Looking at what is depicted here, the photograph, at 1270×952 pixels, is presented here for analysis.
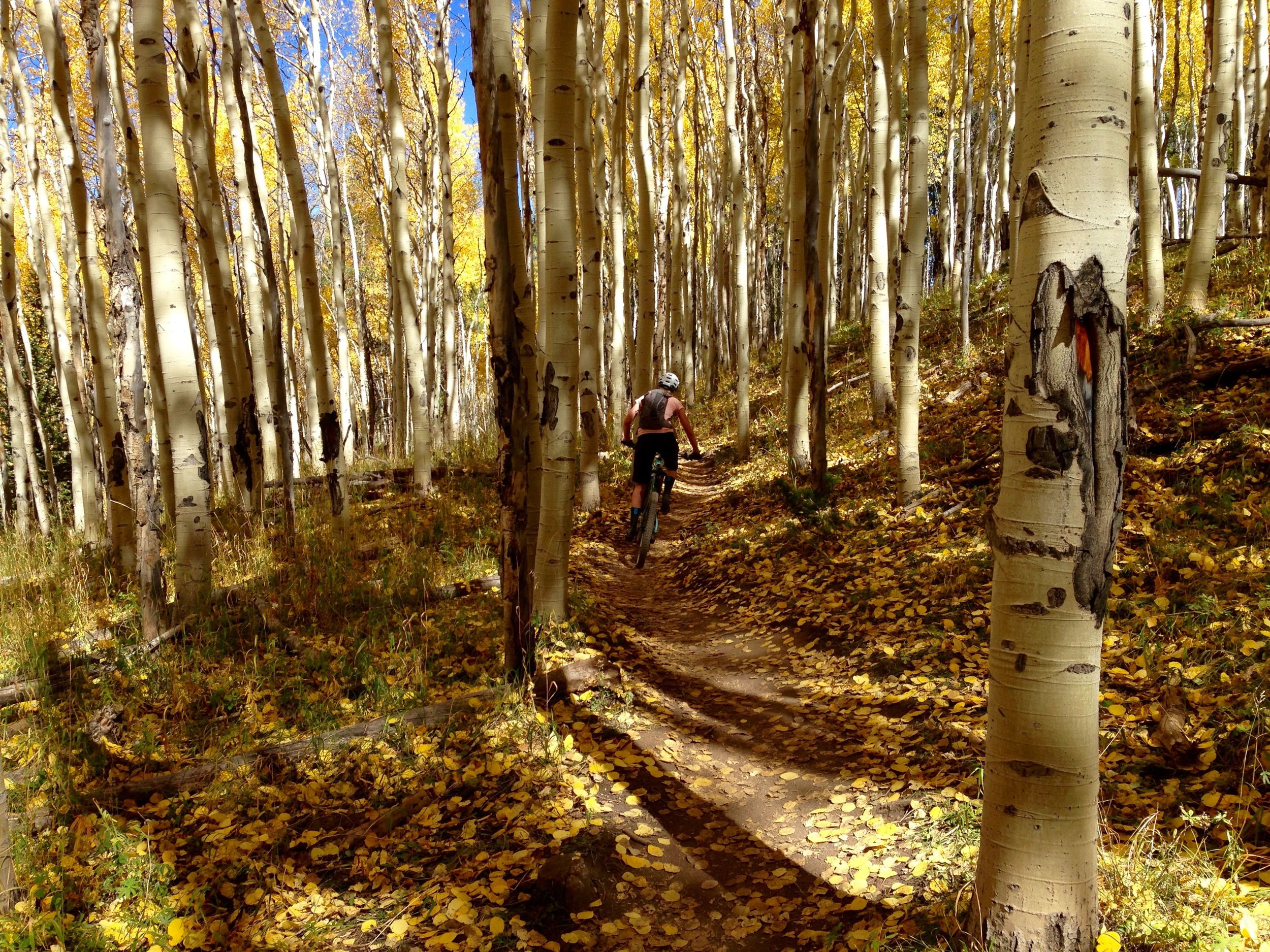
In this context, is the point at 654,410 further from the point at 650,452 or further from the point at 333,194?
the point at 333,194

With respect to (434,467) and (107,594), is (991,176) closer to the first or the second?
(434,467)

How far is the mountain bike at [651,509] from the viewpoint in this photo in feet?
24.3

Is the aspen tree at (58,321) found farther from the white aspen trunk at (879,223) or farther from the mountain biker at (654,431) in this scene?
the white aspen trunk at (879,223)

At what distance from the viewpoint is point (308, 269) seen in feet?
22.9

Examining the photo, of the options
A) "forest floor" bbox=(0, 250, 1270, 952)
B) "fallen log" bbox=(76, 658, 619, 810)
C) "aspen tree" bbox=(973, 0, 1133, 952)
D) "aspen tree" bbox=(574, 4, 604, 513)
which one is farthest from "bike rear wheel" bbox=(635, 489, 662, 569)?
"aspen tree" bbox=(973, 0, 1133, 952)

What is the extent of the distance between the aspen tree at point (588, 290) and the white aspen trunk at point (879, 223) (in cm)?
335

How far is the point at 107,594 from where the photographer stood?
5.85 m

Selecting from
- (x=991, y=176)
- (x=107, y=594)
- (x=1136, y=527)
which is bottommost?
(x=107, y=594)

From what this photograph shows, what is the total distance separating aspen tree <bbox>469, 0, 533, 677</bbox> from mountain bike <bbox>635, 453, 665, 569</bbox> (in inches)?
136

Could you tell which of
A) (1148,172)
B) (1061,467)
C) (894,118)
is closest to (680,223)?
(894,118)

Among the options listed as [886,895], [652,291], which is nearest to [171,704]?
[886,895]

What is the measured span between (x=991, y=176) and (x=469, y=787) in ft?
76.6

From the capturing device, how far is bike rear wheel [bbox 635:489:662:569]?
743 cm

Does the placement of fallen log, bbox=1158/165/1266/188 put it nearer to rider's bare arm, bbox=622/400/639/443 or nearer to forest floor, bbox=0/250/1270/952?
forest floor, bbox=0/250/1270/952
